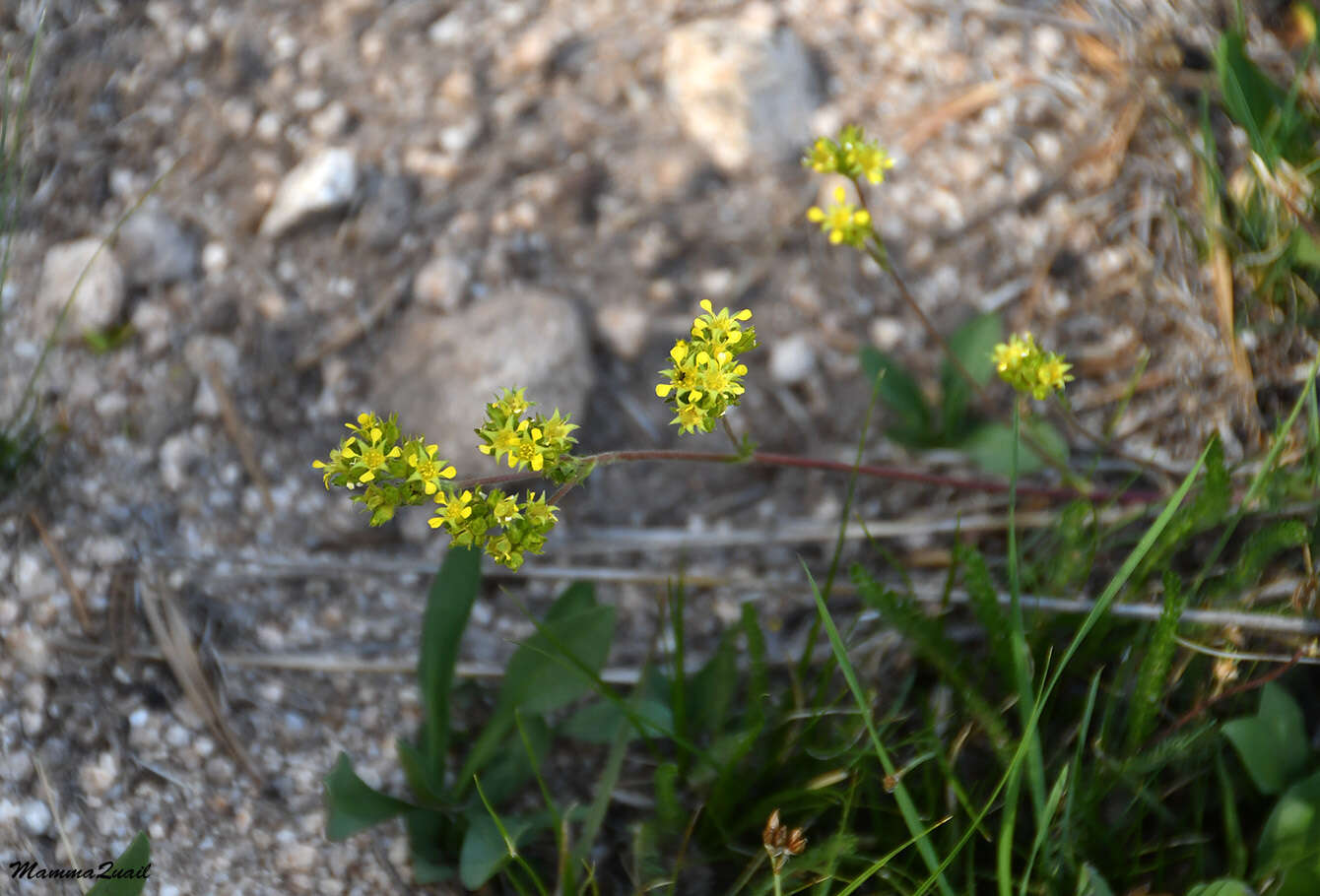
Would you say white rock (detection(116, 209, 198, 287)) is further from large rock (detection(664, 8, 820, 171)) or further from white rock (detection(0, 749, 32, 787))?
large rock (detection(664, 8, 820, 171))

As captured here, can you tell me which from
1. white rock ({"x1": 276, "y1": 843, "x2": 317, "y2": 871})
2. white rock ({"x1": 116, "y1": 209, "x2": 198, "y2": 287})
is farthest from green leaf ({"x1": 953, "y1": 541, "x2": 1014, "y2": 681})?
white rock ({"x1": 116, "y1": 209, "x2": 198, "y2": 287})

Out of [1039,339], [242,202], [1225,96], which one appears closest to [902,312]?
[1039,339]

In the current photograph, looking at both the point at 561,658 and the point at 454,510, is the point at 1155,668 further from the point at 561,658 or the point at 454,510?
the point at 454,510

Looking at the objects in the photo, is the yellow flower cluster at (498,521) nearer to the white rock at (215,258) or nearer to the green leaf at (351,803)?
the green leaf at (351,803)

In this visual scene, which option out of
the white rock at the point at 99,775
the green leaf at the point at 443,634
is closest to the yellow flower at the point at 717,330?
the green leaf at the point at 443,634

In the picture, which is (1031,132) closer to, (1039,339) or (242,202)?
(1039,339)

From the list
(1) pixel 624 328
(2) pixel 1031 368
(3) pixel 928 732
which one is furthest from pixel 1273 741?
(1) pixel 624 328
